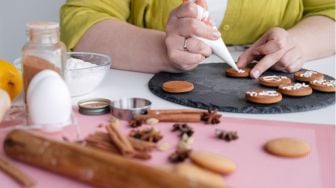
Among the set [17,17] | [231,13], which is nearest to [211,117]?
[231,13]

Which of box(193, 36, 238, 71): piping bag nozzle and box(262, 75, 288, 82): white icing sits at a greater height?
box(193, 36, 238, 71): piping bag nozzle

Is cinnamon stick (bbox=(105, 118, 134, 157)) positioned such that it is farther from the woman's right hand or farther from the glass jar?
the woman's right hand

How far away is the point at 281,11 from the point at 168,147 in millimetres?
699

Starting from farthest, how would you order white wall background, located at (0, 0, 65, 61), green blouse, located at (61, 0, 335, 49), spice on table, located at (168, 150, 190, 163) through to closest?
white wall background, located at (0, 0, 65, 61), green blouse, located at (61, 0, 335, 49), spice on table, located at (168, 150, 190, 163)

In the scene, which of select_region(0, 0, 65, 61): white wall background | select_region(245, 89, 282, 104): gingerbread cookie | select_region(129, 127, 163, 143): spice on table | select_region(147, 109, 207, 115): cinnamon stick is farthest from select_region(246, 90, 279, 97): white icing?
select_region(0, 0, 65, 61): white wall background

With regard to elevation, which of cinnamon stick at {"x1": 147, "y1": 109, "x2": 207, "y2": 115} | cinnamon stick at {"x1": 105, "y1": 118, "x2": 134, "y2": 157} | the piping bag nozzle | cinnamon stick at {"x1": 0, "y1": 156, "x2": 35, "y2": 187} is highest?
the piping bag nozzle

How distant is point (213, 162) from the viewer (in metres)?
0.52

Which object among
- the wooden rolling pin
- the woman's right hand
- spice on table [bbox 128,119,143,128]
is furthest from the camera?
the woman's right hand

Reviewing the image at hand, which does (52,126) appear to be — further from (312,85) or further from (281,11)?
(281,11)

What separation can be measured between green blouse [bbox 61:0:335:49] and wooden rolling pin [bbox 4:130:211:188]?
1.73ft

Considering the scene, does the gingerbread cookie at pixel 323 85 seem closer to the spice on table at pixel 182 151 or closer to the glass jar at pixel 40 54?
the spice on table at pixel 182 151

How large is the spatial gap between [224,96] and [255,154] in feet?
0.75

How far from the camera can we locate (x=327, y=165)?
571mm

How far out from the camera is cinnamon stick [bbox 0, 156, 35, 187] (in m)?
0.52
